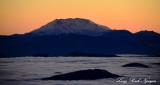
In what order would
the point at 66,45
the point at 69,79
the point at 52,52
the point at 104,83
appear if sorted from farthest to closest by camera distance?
the point at 66,45, the point at 52,52, the point at 69,79, the point at 104,83

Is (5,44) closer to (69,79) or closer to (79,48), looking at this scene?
(79,48)

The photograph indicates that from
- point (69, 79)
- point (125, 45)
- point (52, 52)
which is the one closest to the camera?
point (69, 79)

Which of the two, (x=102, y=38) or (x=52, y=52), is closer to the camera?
(x=52, y=52)

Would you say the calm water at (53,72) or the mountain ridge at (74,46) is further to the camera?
the mountain ridge at (74,46)

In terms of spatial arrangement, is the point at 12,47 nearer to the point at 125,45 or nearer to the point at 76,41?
the point at 76,41

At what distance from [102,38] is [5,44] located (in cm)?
4686

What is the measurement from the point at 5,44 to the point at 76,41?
32862 millimetres

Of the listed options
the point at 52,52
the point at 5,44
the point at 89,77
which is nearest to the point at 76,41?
the point at 52,52

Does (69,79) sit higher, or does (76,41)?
(76,41)

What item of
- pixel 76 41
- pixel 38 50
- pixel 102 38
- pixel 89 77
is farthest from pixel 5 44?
pixel 89 77

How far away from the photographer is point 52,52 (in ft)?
567

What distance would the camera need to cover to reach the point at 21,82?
3547 cm

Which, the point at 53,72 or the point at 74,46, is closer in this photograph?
the point at 53,72

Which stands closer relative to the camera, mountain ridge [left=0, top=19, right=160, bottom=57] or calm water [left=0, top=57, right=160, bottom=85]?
calm water [left=0, top=57, right=160, bottom=85]
